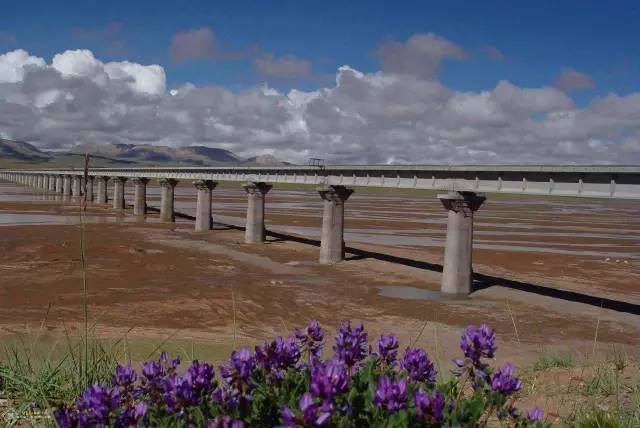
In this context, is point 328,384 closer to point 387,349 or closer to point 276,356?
point 276,356

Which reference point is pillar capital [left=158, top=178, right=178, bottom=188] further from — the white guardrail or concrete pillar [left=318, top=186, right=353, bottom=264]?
concrete pillar [left=318, top=186, right=353, bottom=264]

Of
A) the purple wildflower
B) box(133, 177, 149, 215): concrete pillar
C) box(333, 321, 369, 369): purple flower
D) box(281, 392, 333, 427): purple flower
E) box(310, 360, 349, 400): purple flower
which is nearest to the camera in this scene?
box(281, 392, 333, 427): purple flower

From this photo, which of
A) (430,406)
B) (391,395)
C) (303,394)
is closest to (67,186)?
(303,394)

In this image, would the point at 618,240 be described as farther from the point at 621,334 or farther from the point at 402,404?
the point at 402,404

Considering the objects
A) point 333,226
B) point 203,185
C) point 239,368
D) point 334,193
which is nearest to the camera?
point 239,368

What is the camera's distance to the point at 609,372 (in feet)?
30.7

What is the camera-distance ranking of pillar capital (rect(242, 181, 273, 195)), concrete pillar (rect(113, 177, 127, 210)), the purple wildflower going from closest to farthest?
the purple wildflower, pillar capital (rect(242, 181, 273, 195)), concrete pillar (rect(113, 177, 127, 210))

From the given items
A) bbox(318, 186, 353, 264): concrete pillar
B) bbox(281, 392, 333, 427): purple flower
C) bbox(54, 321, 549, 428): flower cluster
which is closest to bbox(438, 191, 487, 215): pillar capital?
bbox(318, 186, 353, 264): concrete pillar

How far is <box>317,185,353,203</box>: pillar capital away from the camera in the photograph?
113 ft

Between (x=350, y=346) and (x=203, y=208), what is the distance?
47623 millimetres

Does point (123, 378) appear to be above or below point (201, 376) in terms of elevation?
below

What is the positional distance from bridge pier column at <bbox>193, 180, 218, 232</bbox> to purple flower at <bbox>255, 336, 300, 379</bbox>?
46.9 m

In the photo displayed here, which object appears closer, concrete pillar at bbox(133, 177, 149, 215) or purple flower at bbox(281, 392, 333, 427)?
purple flower at bbox(281, 392, 333, 427)

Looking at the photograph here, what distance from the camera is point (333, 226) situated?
111ft
